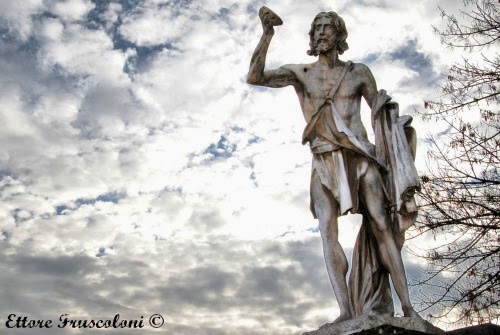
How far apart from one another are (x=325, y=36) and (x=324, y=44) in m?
0.08

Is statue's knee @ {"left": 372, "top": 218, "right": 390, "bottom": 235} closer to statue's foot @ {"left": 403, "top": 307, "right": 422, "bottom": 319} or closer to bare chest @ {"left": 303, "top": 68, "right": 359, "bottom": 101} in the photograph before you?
statue's foot @ {"left": 403, "top": 307, "right": 422, "bottom": 319}

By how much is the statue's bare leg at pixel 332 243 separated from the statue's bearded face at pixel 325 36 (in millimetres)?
1351

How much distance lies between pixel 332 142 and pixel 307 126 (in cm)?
33

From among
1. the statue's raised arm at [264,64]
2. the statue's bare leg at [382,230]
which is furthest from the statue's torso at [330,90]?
the statue's bare leg at [382,230]

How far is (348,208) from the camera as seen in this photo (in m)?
6.33

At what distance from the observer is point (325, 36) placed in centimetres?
697

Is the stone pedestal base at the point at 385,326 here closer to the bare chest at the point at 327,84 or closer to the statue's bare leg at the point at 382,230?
the statue's bare leg at the point at 382,230

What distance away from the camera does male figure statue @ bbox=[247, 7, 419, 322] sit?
6.35 metres

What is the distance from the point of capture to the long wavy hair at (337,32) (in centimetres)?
702

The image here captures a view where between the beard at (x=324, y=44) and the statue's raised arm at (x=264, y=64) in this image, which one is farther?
the beard at (x=324, y=44)

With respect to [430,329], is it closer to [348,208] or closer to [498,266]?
[348,208]

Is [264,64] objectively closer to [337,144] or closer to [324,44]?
[324,44]

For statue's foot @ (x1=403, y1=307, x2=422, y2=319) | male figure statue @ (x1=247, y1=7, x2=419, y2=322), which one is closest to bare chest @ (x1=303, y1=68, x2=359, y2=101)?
male figure statue @ (x1=247, y1=7, x2=419, y2=322)

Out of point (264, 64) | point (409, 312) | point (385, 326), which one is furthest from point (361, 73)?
point (385, 326)
